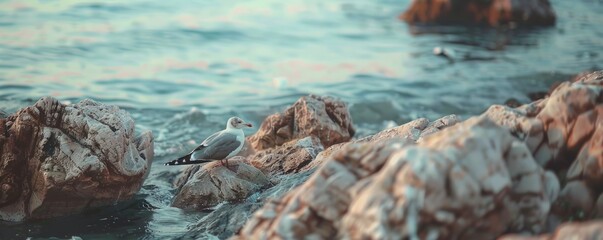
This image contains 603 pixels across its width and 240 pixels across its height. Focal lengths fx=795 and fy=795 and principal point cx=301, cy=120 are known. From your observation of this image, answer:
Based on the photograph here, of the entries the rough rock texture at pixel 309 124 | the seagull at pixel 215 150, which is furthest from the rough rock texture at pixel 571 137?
the rough rock texture at pixel 309 124

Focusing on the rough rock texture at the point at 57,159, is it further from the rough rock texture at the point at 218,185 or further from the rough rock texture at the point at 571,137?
the rough rock texture at the point at 571,137

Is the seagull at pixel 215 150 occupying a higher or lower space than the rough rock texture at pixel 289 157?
higher

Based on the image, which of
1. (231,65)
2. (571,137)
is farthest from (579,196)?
(231,65)

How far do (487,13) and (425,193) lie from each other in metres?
21.8

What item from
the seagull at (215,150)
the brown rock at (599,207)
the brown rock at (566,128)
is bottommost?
the seagull at (215,150)

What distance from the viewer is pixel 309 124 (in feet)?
32.9

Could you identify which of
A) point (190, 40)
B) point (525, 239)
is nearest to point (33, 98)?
point (190, 40)

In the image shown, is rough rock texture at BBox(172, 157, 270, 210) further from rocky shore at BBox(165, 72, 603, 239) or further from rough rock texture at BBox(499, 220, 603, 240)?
rough rock texture at BBox(499, 220, 603, 240)

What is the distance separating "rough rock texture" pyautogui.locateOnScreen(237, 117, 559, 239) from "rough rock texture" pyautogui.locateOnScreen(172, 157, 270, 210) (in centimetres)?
284

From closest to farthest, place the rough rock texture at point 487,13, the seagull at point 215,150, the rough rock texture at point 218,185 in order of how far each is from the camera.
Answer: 1. the rough rock texture at point 218,185
2. the seagull at point 215,150
3. the rough rock texture at point 487,13

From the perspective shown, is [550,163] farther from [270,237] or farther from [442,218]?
[270,237]

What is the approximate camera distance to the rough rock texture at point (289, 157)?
8.68m

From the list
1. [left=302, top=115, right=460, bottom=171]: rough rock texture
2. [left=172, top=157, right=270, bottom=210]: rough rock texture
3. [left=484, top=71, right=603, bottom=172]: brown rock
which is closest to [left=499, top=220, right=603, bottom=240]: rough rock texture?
[left=484, top=71, right=603, bottom=172]: brown rock

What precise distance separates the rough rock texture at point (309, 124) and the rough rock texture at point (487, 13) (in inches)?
615
